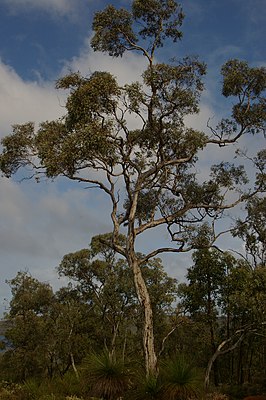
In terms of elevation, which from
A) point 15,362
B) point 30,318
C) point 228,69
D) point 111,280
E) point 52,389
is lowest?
point 52,389

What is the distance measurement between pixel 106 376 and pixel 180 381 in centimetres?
204

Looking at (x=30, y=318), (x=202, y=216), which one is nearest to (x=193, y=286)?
(x=202, y=216)

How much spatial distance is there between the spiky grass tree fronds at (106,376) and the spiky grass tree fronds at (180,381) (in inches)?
46.8

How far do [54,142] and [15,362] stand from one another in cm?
2110

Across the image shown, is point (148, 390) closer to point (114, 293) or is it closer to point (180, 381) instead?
point (180, 381)

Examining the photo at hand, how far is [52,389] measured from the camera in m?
13.3

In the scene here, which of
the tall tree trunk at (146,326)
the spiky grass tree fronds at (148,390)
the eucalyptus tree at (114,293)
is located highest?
the eucalyptus tree at (114,293)

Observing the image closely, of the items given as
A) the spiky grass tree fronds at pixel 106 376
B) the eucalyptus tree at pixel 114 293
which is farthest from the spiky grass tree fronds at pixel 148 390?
the eucalyptus tree at pixel 114 293

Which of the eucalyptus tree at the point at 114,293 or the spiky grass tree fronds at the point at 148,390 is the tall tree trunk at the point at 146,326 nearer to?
the spiky grass tree fronds at the point at 148,390

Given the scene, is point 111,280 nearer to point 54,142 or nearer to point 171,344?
point 171,344

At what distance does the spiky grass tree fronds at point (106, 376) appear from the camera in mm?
11539

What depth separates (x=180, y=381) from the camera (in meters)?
11.4

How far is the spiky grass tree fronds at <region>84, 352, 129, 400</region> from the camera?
11.5 metres

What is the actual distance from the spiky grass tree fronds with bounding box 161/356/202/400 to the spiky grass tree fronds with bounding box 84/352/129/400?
1.19 meters
